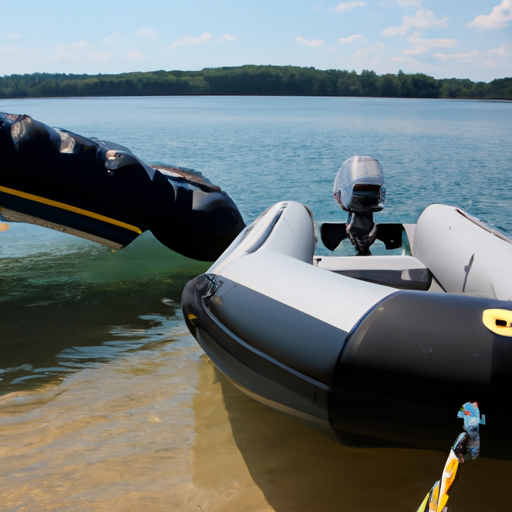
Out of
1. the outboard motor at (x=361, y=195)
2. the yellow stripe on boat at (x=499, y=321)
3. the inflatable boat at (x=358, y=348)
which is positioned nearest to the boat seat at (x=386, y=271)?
the outboard motor at (x=361, y=195)

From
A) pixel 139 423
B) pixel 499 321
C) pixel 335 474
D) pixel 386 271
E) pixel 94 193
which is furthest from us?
pixel 94 193

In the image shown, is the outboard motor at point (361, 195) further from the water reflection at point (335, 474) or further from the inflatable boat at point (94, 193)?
the water reflection at point (335, 474)

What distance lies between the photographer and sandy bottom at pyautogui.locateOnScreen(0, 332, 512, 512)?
62.0 inches

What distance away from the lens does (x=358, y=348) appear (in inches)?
53.4

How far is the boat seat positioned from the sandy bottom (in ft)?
2.78

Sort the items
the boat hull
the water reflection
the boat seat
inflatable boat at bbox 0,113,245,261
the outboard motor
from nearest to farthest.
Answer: the boat hull → the water reflection → the boat seat → inflatable boat at bbox 0,113,245,261 → the outboard motor

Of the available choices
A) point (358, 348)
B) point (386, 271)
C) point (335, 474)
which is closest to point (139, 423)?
point (335, 474)

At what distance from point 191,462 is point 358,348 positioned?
28.4 inches

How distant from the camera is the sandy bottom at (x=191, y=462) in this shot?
1.58 m

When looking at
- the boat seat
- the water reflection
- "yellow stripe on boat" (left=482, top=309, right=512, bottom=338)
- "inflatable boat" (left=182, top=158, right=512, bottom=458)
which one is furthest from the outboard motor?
"yellow stripe on boat" (left=482, top=309, right=512, bottom=338)

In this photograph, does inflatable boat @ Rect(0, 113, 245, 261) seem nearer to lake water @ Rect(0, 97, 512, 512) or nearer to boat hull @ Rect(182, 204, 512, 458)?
lake water @ Rect(0, 97, 512, 512)

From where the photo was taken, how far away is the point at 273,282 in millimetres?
1710

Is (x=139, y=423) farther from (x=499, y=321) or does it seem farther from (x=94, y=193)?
(x=94, y=193)

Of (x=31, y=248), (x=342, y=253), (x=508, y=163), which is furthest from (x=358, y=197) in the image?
(x=508, y=163)
